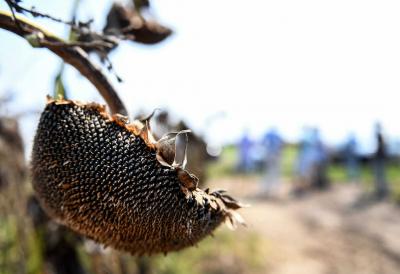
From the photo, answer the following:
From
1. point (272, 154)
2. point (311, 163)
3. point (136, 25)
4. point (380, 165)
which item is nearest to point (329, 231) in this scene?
point (380, 165)

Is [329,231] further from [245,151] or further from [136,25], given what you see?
[136,25]

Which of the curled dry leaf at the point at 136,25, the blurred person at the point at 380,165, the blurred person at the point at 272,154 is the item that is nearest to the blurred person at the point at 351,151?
the blurred person at the point at 380,165

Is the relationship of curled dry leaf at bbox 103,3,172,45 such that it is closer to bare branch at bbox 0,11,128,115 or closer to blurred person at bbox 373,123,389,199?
bare branch at bbox 0,11,128,115

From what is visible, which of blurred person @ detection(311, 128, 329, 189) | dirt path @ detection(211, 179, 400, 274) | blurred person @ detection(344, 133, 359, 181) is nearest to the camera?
dirt path @ detection(211, 179, 400, 274)

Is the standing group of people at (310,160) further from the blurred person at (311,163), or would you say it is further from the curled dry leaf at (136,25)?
the curled dry leaf at (136,25)

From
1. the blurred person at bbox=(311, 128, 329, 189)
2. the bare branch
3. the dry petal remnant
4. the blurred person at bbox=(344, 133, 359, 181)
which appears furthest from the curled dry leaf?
the blurred person at bbox=(344, 133, 359, 181)

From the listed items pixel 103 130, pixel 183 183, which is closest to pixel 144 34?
pixel 103 130
